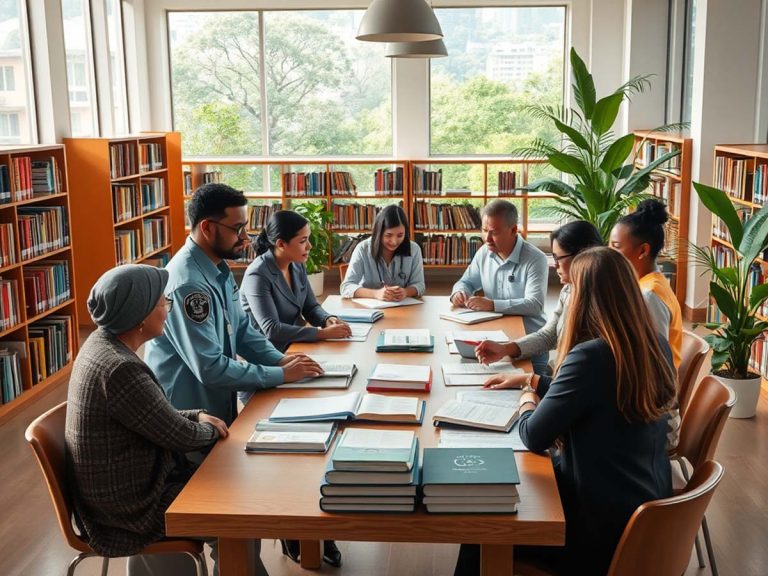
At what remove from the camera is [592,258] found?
226 centimetres

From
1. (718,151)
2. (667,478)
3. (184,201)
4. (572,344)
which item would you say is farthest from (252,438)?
(184,201)

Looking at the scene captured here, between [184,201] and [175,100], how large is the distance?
118cm

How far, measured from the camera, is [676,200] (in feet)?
23.8

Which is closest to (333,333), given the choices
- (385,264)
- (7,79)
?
(385,264)

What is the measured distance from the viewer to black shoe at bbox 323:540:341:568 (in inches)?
126

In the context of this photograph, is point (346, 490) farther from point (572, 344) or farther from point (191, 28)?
point (191, 28)

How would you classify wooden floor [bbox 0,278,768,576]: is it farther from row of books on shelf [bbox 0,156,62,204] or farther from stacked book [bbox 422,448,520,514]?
row of books on shelf [bbox 0,156,62,204]

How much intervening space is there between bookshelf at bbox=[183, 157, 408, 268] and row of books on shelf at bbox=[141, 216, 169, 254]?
808 mm

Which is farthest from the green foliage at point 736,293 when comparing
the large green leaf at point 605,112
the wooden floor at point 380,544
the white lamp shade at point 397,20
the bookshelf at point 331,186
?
the bookshelf at point 331,186

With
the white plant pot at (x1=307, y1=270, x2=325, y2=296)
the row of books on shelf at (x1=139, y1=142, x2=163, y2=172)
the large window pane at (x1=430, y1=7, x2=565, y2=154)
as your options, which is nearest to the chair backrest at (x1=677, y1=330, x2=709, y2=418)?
the white plant pot at (x1=307, y1=270, x2=325, y2=296)

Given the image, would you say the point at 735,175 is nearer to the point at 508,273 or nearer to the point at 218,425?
the point at 508,273

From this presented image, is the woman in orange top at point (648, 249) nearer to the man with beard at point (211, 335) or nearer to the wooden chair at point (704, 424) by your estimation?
the wooden chair at point (704, 424)

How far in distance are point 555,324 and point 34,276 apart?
3.39 metres

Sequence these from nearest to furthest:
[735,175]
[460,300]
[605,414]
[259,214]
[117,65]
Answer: [605,414], [460,300], [735,175], [117,65], [259,214]
